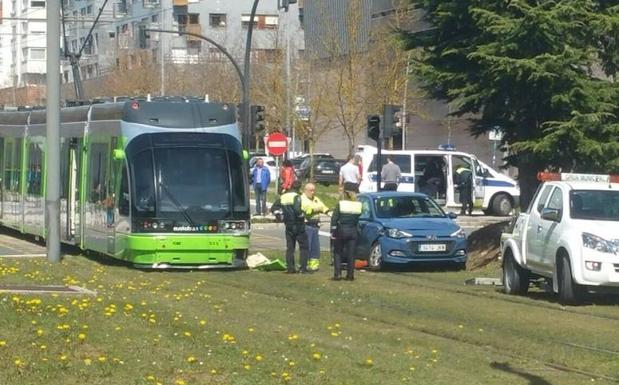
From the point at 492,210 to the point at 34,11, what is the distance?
237ft

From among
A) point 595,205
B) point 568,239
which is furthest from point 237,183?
point 568,239

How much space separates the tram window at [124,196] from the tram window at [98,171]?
1.20 meters

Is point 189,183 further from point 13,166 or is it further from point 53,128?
point 13,166

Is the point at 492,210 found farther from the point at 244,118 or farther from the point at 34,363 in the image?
the point at 34,363

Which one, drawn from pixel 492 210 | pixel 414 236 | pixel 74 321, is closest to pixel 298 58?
pixel 492 210

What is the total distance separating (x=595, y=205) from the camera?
19328 millimetres

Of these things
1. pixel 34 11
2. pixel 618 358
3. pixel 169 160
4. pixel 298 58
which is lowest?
pixel 618 358

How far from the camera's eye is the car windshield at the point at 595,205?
19109 millimetres

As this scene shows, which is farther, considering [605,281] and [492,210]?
[492,210]

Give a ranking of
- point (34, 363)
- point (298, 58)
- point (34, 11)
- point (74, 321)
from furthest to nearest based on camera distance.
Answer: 1. point (34, 11)
2. point (298, 58)
3. point (74, 321)
4. point (34, 363)

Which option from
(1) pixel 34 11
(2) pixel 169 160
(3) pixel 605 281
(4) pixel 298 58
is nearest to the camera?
(3) pixel 605 281

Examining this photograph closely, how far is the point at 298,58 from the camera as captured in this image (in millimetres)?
68875

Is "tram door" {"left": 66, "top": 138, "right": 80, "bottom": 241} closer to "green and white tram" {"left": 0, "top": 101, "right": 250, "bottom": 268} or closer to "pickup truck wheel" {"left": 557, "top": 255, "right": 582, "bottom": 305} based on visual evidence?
"green and white tram" {"left": 0, "top": 101, "right": 250, "bottom": 268}

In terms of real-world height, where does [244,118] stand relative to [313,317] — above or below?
above
